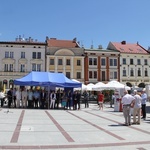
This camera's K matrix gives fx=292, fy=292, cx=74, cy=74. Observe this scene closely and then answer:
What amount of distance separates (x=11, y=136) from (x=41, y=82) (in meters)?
15.2

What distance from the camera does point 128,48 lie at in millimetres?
63250

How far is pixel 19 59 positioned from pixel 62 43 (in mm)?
9648

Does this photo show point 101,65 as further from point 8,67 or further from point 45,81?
point 45,81

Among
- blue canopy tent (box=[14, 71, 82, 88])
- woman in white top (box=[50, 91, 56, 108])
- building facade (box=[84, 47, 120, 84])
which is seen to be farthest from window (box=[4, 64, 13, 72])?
woman in white top (box=[50, 91, 56, 108])

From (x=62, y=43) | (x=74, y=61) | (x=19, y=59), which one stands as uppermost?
(x=62, y=43)

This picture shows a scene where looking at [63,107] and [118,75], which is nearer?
[63,107]

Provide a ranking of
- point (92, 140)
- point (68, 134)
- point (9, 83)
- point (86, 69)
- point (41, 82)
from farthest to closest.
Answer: point (86, 69)
point (9, 83)
point (41, 82)
point (68, 134)
point (92, 140)

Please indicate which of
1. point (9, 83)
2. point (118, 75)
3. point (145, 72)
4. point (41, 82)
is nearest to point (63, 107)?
point (41, 82)

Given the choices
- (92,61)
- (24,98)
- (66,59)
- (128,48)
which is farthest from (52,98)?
(128,48)

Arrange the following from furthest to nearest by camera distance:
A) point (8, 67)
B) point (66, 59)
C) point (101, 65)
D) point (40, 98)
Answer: point (101, 65), point (66, 59), point (8, 67), point (40, 98)

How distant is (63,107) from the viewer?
26.8 meters

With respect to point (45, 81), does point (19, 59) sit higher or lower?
higher

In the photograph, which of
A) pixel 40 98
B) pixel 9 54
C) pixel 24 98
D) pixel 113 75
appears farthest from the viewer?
pixel 113 75

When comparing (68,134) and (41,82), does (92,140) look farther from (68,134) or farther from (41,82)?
(41,82)
